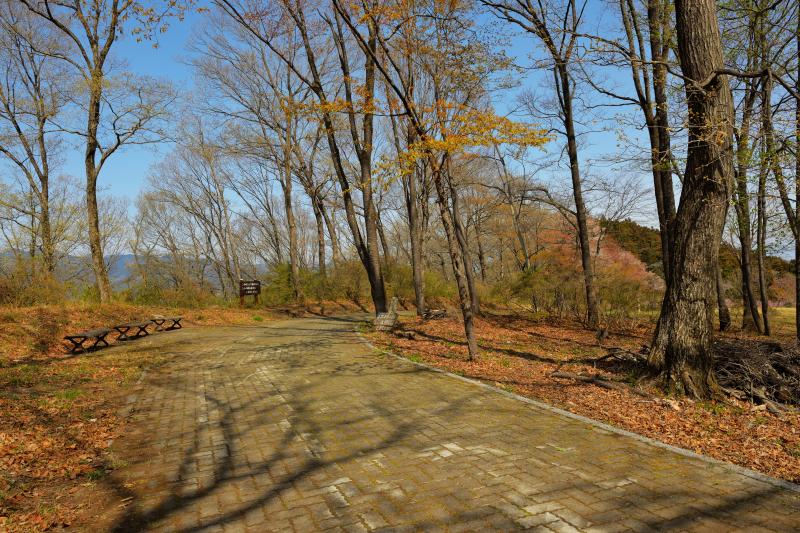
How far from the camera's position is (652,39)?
40.8ft

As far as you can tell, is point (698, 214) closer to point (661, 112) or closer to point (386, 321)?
point (661, 112)

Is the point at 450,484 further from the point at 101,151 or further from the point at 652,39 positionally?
the point at 101,151

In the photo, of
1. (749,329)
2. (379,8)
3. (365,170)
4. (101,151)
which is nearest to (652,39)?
(379,8)

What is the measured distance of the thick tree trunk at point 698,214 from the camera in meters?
6.45

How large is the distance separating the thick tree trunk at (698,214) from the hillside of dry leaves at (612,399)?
Answer: 556 mm

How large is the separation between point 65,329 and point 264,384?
842cm

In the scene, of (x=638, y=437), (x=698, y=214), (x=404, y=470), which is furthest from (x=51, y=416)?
(x=698, y=214)

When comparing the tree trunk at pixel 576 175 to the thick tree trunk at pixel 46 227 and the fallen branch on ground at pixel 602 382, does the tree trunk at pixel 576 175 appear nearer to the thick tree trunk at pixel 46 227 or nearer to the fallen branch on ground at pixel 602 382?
the fallen branch on ground at pixel 602 382

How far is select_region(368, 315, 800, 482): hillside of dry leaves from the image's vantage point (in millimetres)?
4953

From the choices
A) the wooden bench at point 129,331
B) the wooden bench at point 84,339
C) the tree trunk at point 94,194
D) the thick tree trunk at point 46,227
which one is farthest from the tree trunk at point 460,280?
the thick tree trunk at point 46,227

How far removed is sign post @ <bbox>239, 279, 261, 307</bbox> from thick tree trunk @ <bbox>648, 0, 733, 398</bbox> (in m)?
19.7

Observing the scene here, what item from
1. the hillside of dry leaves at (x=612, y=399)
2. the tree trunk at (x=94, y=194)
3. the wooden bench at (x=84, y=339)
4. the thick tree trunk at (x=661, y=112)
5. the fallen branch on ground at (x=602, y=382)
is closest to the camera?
the hillside of dry leaves at (x=612, y=399)

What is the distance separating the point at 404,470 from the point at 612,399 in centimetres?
386

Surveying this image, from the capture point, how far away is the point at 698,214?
264 inches
